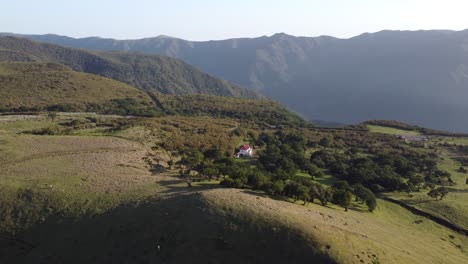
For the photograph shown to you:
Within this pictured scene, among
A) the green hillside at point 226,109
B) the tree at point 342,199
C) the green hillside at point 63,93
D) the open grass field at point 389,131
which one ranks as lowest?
the green hillside at point 226,109

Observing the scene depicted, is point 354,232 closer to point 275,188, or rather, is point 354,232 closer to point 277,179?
point 275,188

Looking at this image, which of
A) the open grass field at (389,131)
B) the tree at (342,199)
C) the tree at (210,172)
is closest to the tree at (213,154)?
the tree at (210,172)

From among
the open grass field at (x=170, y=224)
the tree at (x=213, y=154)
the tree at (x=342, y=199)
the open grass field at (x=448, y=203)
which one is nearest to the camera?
the open grass field at (x=170, y=224)

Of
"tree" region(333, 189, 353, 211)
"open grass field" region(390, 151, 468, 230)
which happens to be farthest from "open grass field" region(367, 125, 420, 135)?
"tree" region(333, 189, 353, 211)

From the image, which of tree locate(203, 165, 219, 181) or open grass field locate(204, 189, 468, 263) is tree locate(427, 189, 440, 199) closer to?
open grass field locate(204, 189, 468, 263)

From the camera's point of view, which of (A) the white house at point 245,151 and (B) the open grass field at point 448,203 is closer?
(B) the open grass field at point 448,203

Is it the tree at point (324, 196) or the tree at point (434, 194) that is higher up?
the tree at point (324, 196)

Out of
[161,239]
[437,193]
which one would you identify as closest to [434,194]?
[437,193]

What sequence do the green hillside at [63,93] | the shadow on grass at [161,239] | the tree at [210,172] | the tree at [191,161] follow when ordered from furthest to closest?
the green hillside at [63,93] < the tree at [191,161] < the tree at [210,172] < the shadow on grass at [161,239]

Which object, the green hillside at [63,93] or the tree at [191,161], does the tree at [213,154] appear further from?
the green hillside at [63,93]
